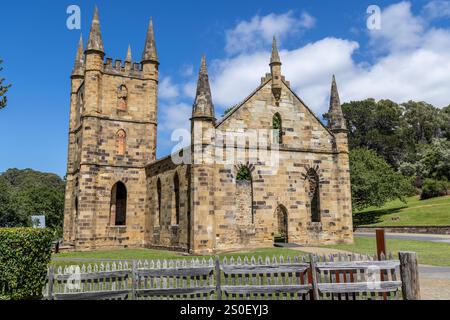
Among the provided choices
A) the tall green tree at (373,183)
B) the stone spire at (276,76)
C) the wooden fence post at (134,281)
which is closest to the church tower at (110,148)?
the stone spire at (276,76)

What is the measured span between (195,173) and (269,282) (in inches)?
513

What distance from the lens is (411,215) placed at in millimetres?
48781

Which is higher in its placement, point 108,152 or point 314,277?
point 108,152

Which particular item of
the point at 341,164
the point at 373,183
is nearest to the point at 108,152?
the point at 341,164

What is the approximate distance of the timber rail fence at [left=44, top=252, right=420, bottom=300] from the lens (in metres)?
10.0

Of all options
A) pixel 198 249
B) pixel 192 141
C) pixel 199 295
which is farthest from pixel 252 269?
pixel 192 141

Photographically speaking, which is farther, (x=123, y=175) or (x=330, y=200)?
(x=123, y=175)

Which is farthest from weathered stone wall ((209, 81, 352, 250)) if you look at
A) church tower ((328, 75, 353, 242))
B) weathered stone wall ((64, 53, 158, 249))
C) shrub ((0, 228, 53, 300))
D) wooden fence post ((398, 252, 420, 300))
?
wooden fence post ((398, 252, 420, 300))

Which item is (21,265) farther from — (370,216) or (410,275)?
(370,216)

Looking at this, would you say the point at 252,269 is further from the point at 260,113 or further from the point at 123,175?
the point at 123,175

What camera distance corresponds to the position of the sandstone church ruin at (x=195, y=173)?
79.9 feet

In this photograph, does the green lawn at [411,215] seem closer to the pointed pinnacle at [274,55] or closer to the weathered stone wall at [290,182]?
the weathered stone wall at [290,182]

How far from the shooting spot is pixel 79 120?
1414 inches
